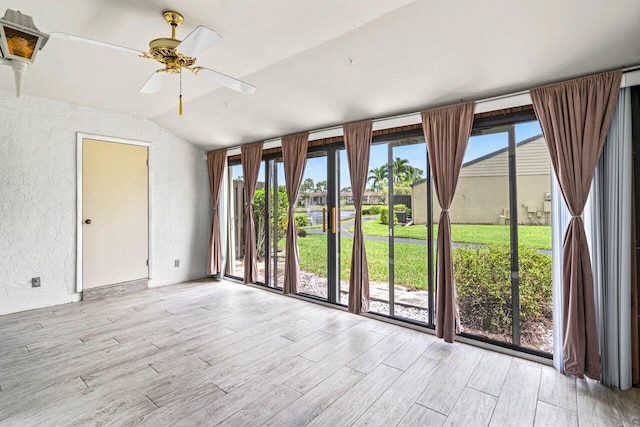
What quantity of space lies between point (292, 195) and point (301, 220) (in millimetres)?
383

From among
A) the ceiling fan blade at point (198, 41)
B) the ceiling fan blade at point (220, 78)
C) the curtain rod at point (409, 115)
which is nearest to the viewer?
the ceiling fan blade at point (198, 41)

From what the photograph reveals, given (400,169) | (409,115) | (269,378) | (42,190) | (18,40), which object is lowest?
(269,378)

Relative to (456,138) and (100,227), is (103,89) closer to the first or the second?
(100,227)

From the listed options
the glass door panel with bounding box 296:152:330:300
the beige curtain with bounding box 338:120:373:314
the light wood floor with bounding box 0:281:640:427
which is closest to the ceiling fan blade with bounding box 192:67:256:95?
the beige curtain with bounding box 338:120:373:314

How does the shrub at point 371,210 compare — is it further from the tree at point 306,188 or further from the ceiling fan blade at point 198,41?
the ceiling fan blade at point 198,41

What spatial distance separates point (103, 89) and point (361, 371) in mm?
4072

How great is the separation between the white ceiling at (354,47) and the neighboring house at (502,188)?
596mm

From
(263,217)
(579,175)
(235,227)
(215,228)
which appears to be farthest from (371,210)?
(215,228)

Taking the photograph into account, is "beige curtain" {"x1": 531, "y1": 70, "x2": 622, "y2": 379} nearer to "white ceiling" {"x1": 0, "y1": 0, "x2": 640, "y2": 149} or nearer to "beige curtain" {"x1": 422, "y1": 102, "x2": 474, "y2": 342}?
"white ceiling" {"x1": 0, "y1": 0, "x2": 640, "y2": 149}

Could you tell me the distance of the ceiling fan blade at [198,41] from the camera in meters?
1.72

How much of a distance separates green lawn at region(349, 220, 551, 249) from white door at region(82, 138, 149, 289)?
3749mm

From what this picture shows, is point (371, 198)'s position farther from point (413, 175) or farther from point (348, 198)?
point (413, 175)

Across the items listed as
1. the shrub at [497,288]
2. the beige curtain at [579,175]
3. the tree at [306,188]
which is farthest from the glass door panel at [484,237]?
the tree at [306,188]

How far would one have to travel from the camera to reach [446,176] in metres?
2.85
